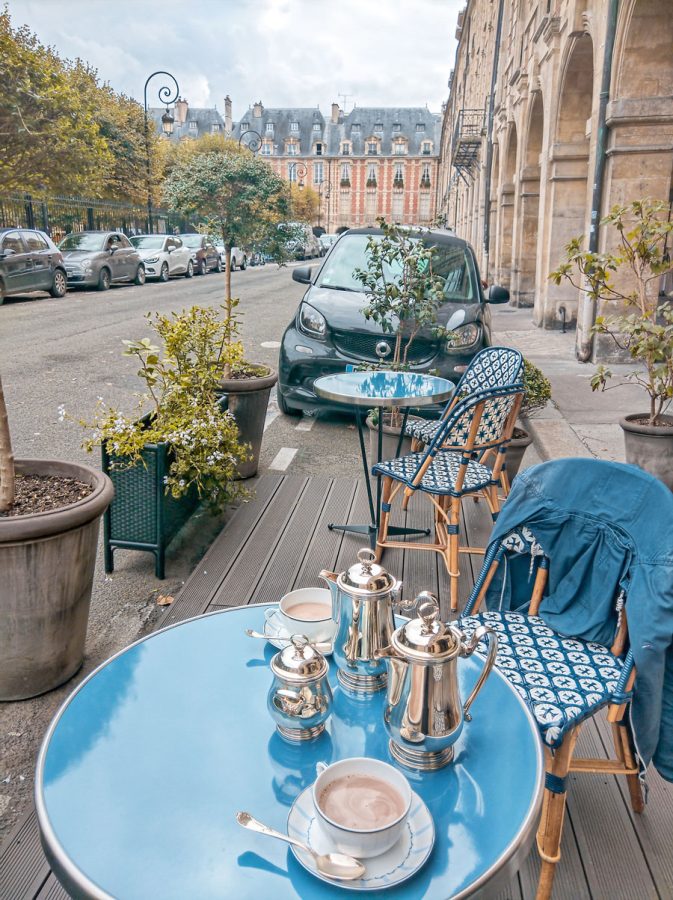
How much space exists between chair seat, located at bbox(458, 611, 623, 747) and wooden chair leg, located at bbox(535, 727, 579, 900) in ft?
0.17

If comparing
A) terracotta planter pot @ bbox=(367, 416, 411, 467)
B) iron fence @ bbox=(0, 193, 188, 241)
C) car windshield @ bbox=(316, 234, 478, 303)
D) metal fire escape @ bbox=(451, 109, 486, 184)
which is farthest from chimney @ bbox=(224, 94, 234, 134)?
terracotta planter pot @ bbox=(367, 416, 411, 467)

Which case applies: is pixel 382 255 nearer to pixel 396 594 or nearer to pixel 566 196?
pixel 396 594

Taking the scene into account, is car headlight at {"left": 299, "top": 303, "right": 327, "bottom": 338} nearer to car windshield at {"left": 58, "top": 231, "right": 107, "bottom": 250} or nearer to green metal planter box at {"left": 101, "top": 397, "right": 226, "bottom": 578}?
green metal planter box at {"left": 101, "top": 397, "right": 226, "bottom": 578}

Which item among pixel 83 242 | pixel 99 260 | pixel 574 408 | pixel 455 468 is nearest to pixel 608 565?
pixel 455 468

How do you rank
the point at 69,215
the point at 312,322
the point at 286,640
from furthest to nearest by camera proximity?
the point at 69,215
the point at 312,322
the point at 286,640

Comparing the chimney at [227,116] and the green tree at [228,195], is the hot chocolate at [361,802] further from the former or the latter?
the chimney at [227,116]

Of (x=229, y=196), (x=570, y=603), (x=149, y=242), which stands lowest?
(x=570, y=603)

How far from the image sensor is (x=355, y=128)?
305 ft

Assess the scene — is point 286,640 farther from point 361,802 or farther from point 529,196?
point 529,196

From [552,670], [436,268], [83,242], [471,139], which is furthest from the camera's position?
[471,139]

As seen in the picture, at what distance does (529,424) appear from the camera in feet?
22.7

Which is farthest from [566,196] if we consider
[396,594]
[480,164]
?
[480,164]

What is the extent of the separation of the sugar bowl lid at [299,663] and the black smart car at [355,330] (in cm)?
465

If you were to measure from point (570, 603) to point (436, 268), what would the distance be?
16.5 ft
